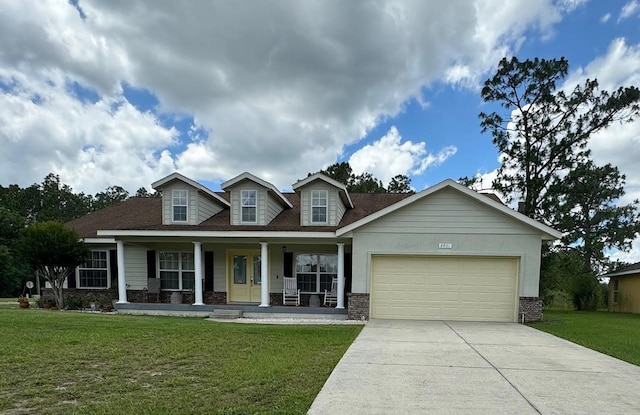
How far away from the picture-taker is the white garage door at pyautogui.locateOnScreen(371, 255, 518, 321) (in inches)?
414

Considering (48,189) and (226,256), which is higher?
(48,189)

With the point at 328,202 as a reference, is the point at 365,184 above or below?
above

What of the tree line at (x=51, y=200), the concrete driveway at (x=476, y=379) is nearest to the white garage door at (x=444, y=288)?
the concrete driveway at (x=476, y=379)

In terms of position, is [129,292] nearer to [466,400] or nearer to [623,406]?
[466,400]

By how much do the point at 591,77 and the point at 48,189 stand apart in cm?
5903

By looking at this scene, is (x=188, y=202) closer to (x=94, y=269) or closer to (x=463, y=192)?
(x=94, y=269)

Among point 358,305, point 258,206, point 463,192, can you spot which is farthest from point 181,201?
point 463,192

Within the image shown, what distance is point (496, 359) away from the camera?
5.91 meters

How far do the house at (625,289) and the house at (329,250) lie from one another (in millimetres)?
12249

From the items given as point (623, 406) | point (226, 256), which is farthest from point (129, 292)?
point (623, 406)

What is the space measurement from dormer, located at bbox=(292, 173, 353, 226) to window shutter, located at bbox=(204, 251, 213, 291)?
3.80m

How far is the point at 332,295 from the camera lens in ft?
40.3

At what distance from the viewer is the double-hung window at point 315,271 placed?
12781mm

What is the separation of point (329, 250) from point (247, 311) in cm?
355
